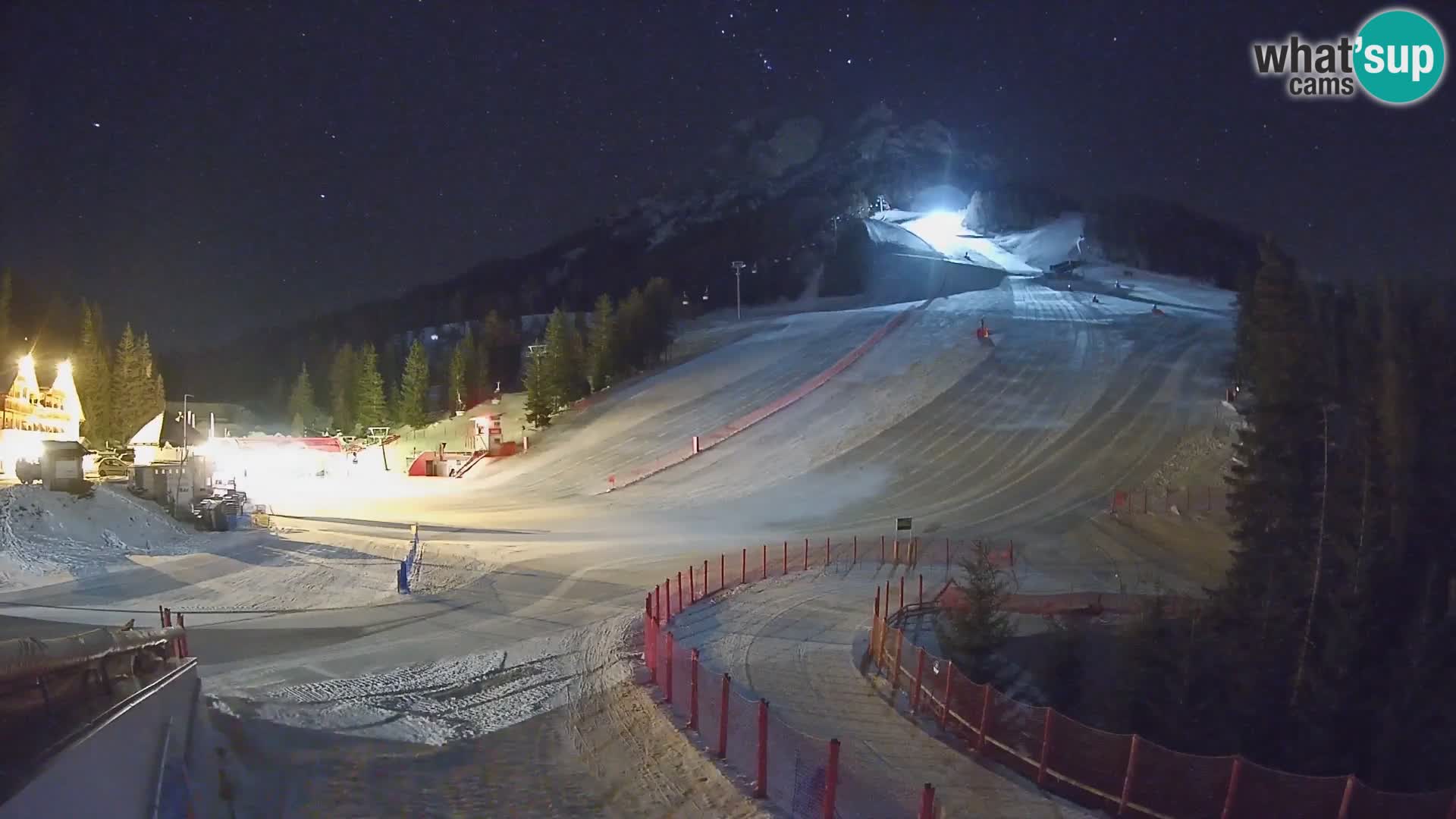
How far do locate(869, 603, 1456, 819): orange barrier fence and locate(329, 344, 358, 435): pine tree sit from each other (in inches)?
3641

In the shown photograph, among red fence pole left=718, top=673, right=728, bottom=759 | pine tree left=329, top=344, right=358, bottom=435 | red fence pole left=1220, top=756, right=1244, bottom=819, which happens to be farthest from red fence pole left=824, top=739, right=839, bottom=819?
pine tree left=329, top=344, right=358, bottom=435

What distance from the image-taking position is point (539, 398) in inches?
2477

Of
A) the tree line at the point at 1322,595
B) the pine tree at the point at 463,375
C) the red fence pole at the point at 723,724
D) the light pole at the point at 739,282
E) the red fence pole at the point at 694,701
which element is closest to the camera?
the red fence pole at the point at 723,724

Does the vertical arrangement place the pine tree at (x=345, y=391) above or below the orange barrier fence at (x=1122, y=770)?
above

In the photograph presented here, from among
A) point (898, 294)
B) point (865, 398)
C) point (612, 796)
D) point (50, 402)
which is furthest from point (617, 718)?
point (898, 294)

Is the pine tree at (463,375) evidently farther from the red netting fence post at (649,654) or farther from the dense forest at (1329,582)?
the red netting fence post at (649,654)

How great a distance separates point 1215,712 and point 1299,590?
441 centimetres

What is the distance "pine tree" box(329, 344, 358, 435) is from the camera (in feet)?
319

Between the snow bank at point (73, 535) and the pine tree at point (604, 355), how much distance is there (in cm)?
4754

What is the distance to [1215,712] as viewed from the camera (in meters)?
20.2

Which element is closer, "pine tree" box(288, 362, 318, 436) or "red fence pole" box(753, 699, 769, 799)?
"red fence pole" box(753, 699, 769, 799)

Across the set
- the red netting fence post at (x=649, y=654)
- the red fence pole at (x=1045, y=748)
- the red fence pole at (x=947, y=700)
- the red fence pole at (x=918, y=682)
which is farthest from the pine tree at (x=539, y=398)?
the red fence pole at (x=1045, y=748)

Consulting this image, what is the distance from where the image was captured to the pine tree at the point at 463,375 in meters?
91.1

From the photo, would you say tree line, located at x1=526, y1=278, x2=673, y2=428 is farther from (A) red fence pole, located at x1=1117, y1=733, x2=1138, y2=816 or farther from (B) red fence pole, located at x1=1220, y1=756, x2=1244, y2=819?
(B) red fence pole, located at x1=1220, y1=756, x2=1244, y2=819
